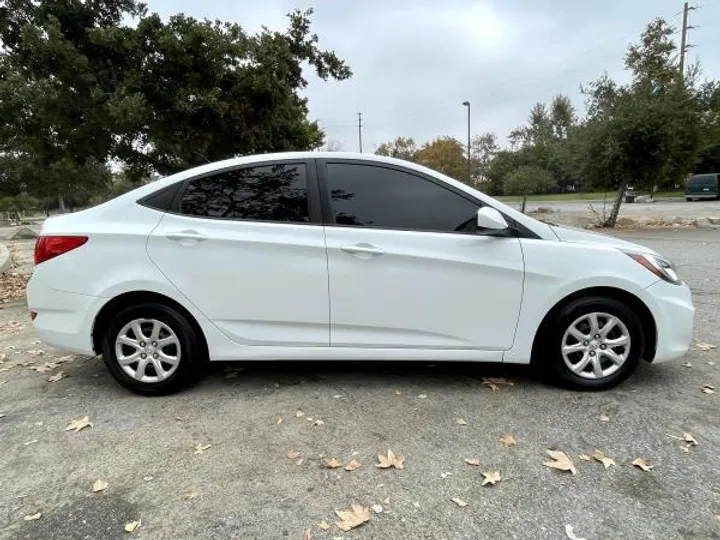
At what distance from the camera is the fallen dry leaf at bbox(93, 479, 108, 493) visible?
104 inches

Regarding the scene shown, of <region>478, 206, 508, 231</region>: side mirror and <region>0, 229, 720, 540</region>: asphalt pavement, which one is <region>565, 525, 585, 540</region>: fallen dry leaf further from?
<region>478, 206, 508, 231</region>: side mirror

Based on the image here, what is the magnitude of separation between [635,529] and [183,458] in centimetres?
231

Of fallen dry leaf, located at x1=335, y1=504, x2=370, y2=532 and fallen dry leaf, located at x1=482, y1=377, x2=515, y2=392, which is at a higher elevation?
fallen dry leaf, located at x1=482, y1=377, x2=515, y2=392

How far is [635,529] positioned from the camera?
2.28m

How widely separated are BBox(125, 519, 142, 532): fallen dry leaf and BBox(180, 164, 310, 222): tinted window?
1991 millimetres

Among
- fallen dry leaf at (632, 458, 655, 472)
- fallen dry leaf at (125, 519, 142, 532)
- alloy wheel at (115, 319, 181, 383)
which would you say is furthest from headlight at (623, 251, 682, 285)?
fallen dry leaf at (125, 519, 142, 532)

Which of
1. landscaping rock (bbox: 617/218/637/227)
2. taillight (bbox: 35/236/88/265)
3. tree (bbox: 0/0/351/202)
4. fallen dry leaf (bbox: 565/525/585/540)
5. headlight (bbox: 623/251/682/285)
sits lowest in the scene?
fallen dry leaf (bbox: 565/525/585/540)

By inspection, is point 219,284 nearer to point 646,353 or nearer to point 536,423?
point 536,423

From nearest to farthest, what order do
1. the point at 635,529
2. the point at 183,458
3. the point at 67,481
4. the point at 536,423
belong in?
1. the point at 635,529
2. the point at 67,481
3. the point at 183,458
4. the point at 536,423

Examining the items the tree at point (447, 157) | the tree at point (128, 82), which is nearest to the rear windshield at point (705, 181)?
the tree at point (447, 157)

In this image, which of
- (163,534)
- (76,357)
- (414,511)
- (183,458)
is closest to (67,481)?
(183,458)

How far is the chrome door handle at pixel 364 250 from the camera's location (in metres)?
3.48

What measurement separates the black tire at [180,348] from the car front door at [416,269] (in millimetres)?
996

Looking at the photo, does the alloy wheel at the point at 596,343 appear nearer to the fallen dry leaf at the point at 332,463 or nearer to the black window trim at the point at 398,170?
the black window trim at the point at 398,170
